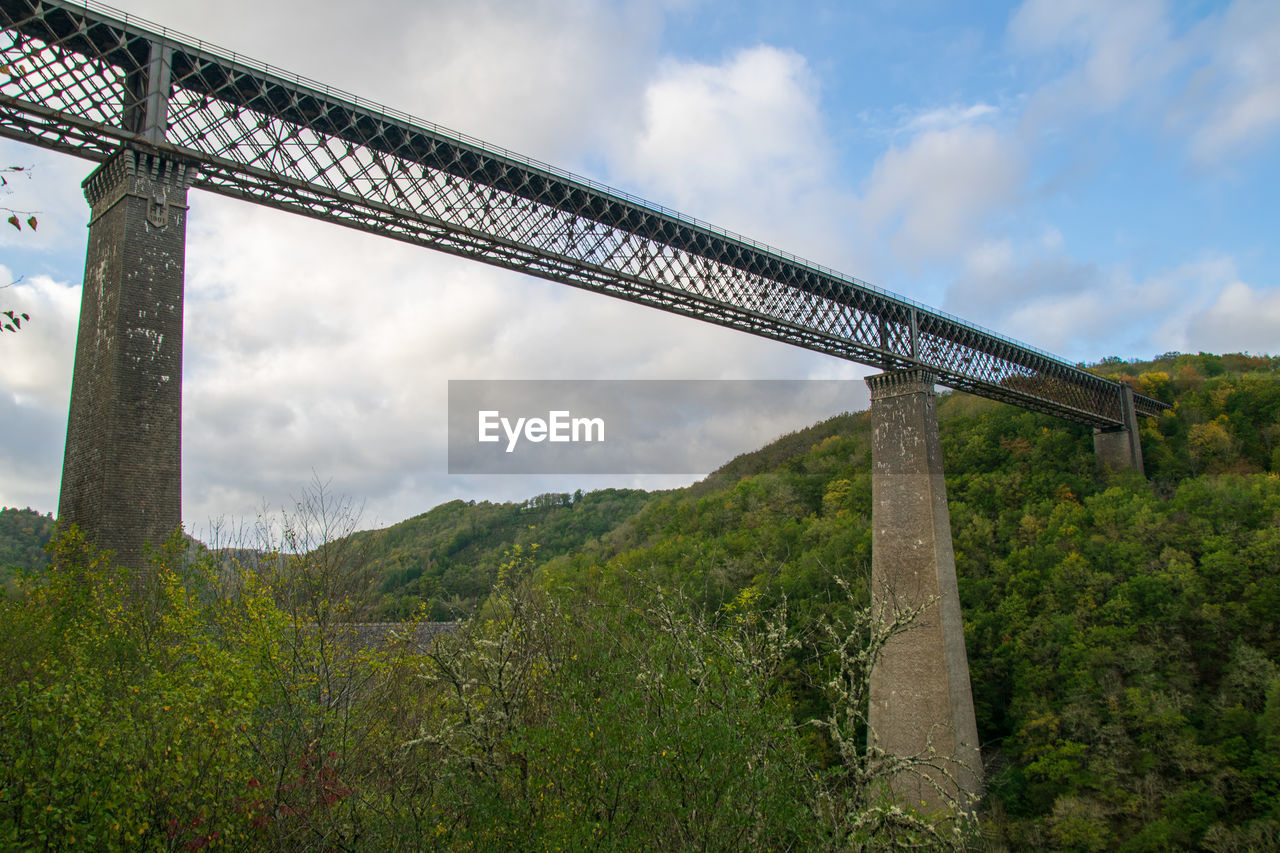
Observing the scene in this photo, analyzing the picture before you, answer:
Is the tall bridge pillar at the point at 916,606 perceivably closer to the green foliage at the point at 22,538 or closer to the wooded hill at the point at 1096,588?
the wooded hill at the point at 1096,588

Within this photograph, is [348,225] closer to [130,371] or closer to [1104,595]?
[130,371]

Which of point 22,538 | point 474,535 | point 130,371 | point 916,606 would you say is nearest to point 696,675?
point 130,371

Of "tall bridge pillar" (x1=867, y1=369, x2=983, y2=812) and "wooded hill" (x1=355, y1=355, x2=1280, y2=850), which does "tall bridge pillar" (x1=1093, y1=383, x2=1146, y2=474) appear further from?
"tall bridge pillar" (x1=867, y1=369, x2=983, y2=812)

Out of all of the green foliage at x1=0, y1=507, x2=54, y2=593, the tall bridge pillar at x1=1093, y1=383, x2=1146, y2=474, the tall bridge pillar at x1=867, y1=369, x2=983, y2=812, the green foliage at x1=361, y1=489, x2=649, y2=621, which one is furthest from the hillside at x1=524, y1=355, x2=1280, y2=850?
the green foliage at x1=0, y1=507, x2=54, y2=593

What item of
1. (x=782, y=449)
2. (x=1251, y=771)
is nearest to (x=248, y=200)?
(x=1251, y=771)

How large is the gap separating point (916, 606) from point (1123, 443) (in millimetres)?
27166

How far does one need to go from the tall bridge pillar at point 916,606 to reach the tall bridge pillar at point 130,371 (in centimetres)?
1997

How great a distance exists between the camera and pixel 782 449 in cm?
7875

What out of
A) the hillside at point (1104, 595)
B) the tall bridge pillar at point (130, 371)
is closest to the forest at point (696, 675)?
the hillside at point (1104, 595)

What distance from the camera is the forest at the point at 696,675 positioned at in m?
7.95

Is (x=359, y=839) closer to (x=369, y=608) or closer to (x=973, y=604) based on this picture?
(x=369, y=608)

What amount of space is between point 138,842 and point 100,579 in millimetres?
7162

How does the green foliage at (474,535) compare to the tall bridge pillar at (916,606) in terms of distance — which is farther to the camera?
the green foliage at (474,535)

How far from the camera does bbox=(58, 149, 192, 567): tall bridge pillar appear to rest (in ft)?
45.2
